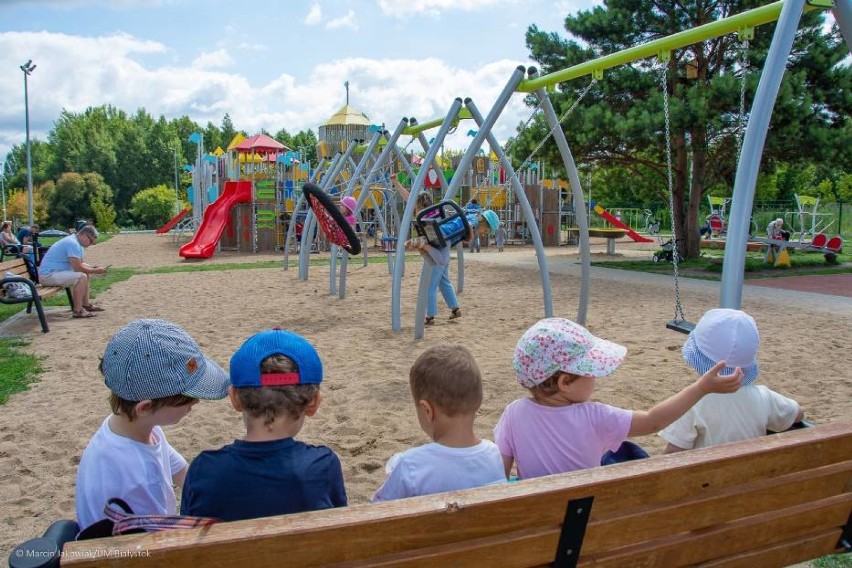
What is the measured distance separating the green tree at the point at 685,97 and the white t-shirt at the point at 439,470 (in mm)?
12125

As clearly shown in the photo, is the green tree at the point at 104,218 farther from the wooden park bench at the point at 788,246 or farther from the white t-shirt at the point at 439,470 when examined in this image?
the white t-shirt at the point at 439,470

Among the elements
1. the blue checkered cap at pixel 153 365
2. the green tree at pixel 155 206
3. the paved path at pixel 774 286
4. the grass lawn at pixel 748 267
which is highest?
the green tree at pixel 155 206

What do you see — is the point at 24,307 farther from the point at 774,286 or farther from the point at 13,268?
the point at 774,286

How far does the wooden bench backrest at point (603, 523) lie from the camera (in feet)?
4.16

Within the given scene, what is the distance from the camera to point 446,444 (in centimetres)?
187

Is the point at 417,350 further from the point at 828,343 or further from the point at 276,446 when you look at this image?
the point at 276,446

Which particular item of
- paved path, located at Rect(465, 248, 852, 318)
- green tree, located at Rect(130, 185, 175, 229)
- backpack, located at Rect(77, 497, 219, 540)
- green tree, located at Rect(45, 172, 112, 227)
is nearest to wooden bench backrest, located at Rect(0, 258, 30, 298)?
backpack, located at Rect(77, 497, 219, 540)

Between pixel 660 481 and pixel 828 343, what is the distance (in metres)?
6.02

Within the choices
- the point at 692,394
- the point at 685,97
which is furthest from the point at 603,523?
the point at 685,97

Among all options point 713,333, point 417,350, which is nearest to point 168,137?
point 417,350

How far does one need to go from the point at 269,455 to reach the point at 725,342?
144 cm

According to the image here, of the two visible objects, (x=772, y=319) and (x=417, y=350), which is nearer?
(x=417, y=350)

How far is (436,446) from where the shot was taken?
1.85m

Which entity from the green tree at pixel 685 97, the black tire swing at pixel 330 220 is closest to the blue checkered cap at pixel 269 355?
the black tire swing at pixel 330 220
